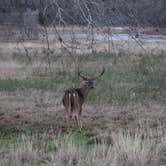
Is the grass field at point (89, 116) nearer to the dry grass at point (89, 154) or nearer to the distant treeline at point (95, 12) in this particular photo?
the dry grass at point (89, 154)

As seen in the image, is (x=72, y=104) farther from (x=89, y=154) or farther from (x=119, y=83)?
(x=119, y=83)

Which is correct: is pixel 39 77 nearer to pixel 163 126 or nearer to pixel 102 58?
pixel 102 58

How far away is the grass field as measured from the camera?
9.06 meters

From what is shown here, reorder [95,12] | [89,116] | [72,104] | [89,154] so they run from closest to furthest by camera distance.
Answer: [89,154] → [95,12] → [72,104] → [89,116]

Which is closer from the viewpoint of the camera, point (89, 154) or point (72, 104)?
point (89, 154)

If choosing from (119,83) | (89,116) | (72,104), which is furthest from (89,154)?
(119,83)

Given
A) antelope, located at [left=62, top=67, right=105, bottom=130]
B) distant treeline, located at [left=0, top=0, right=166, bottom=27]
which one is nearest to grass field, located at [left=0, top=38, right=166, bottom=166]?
antelope, located at [left=62, top=67, right=105, bottom=130]

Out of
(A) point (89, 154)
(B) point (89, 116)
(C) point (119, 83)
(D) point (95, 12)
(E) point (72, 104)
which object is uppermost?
(D) point (95, 12)

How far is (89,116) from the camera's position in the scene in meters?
14.9

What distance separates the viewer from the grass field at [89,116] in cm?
906

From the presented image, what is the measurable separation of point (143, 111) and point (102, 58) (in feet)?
50.5

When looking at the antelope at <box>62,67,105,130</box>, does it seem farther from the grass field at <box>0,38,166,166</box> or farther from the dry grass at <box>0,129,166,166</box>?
the dry grass at <box>0,129,166,166</box>

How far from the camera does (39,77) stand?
23469 mm

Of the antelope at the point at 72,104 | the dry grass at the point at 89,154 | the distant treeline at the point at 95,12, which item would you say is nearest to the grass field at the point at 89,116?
the dry grass at the point at 89,154
